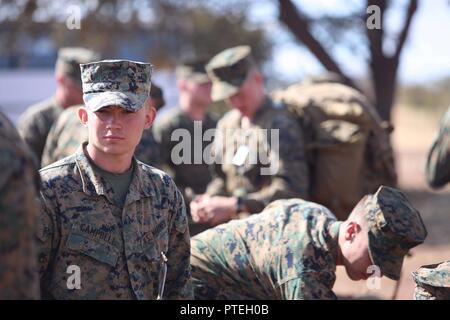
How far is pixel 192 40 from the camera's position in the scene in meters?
21.0

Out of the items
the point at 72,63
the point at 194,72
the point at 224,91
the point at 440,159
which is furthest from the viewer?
the point at 194,72

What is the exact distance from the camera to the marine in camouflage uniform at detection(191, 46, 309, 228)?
6129mm

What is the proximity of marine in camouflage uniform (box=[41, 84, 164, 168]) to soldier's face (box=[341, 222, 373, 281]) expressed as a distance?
2281 mm

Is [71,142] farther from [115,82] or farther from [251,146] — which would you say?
[115,82]

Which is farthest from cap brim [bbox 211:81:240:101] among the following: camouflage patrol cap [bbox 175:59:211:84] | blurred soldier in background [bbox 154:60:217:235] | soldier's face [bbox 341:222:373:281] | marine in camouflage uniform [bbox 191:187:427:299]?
soldier's face [bbox 341:222:373:281]

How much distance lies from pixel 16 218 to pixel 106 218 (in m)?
1.17

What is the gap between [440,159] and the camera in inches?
218

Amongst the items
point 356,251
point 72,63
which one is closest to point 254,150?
point 72,63

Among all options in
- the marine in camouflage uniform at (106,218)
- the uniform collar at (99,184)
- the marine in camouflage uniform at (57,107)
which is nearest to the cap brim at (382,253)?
the marine in camouflage uniform at (106,218)

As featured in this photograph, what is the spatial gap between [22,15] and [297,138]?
37.7 feet

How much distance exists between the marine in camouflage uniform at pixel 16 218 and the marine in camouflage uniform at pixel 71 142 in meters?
3.34
